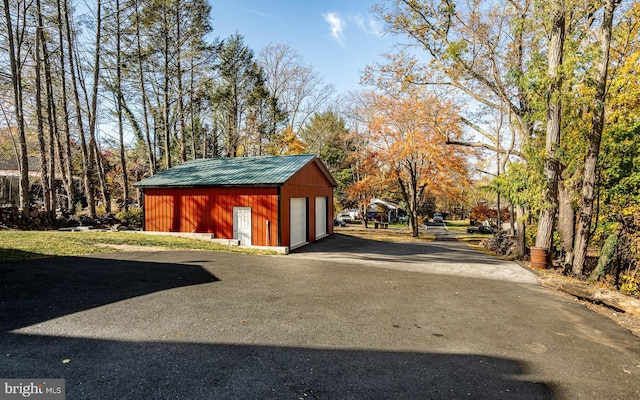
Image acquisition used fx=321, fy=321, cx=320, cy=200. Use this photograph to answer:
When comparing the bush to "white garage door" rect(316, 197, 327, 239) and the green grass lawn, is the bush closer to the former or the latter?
the green grass lawn

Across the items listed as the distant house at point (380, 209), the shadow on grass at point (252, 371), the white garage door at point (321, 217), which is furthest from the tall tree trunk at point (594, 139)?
the distant house at point (380, 209)

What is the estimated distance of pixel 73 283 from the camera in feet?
20.9

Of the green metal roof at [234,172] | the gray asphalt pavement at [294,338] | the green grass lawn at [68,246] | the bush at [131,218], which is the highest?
the green metal roof at [234,172]

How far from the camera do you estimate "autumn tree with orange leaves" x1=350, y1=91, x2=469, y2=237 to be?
2000 cm

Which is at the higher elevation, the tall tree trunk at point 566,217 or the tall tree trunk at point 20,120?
the tall tree trunk at point 20,120

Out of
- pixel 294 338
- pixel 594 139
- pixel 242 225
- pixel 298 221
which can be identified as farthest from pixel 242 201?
pixel 594 139

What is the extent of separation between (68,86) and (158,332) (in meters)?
23.5

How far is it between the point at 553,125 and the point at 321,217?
1205 cm

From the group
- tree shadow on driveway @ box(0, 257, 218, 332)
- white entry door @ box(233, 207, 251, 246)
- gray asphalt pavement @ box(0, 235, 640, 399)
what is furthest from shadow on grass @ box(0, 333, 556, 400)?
white entry door @ box(233, 207, 251, 246)

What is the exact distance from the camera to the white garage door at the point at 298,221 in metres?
14.9

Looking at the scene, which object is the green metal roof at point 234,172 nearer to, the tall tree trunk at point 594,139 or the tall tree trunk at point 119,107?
the tall tree trunk at point 119,107

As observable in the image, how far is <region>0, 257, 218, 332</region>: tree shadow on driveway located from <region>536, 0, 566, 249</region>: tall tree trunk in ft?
36.6

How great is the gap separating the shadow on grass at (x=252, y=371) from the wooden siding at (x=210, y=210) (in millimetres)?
9730

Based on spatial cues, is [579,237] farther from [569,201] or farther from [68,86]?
[68,86]
